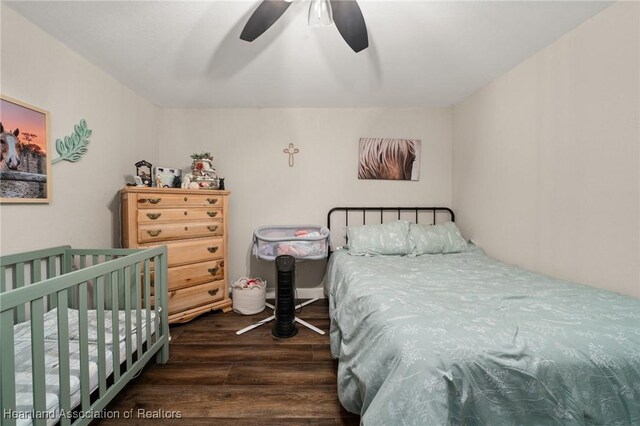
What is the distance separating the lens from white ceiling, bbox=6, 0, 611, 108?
1393 mm

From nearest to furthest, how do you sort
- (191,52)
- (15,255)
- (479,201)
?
(15,255), (191,52), (479,201)

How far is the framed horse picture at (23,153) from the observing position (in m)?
1.39

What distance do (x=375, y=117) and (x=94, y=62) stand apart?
255cm

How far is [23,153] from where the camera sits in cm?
148

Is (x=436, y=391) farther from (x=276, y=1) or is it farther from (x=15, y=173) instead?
(x=15, y=173)

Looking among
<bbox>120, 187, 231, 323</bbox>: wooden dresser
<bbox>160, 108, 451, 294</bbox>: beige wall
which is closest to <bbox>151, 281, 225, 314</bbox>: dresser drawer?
<bbox>120, 187, 231, 323</bbox>: wooden dresser

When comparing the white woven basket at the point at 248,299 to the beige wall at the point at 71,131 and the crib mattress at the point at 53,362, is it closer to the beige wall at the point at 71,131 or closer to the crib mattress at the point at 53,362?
the crib mattress at the point at 53,362

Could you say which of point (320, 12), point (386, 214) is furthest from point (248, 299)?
point (320, 12)

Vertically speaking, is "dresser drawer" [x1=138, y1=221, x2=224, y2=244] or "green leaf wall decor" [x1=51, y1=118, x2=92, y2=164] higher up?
"green leaf wall decor" [x1=51, y1=118, x2=92, y2=164]

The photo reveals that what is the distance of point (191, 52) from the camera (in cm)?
178

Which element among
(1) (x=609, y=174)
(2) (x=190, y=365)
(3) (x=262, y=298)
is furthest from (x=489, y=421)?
(3) (x=262, y=298)

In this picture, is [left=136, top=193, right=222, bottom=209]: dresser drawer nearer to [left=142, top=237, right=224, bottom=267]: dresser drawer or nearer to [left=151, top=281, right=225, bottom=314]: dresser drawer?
[left=142, top=237, right=224, bottom=267]: dresser drawer

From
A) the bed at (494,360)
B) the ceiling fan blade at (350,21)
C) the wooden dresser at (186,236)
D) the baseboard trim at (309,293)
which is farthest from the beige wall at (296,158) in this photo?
the bed at (494,360)

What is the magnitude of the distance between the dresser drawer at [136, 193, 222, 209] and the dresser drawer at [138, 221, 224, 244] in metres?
0.16
